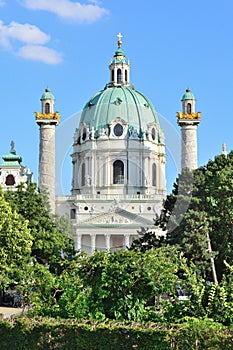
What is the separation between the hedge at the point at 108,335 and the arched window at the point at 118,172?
74.8 m

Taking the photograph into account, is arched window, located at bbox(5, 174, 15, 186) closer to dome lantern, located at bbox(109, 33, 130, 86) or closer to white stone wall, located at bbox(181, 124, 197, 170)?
white stone wall, located at bbox(181, 124, 197, 170)

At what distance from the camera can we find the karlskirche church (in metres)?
80.4

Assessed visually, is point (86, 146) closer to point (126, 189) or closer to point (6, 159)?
point (126, 189)

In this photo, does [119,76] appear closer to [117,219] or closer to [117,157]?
[117,157]

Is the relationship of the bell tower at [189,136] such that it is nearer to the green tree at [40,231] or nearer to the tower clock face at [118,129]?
the tower clock face at [118,129]

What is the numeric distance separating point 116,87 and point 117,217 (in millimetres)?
25202

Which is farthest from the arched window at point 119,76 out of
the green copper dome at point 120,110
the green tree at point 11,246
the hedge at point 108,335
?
the hedge at point 108,335

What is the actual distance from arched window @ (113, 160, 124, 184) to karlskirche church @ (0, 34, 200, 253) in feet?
Answer: 0.48

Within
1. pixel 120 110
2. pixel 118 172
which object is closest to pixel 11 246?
pixel 118 172

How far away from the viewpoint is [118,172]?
94688mm

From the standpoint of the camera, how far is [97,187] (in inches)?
3661

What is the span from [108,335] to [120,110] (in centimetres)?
8078

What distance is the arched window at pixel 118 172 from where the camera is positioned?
94.1 m

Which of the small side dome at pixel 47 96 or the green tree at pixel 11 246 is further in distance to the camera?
the small side dome at pixel 47 96
